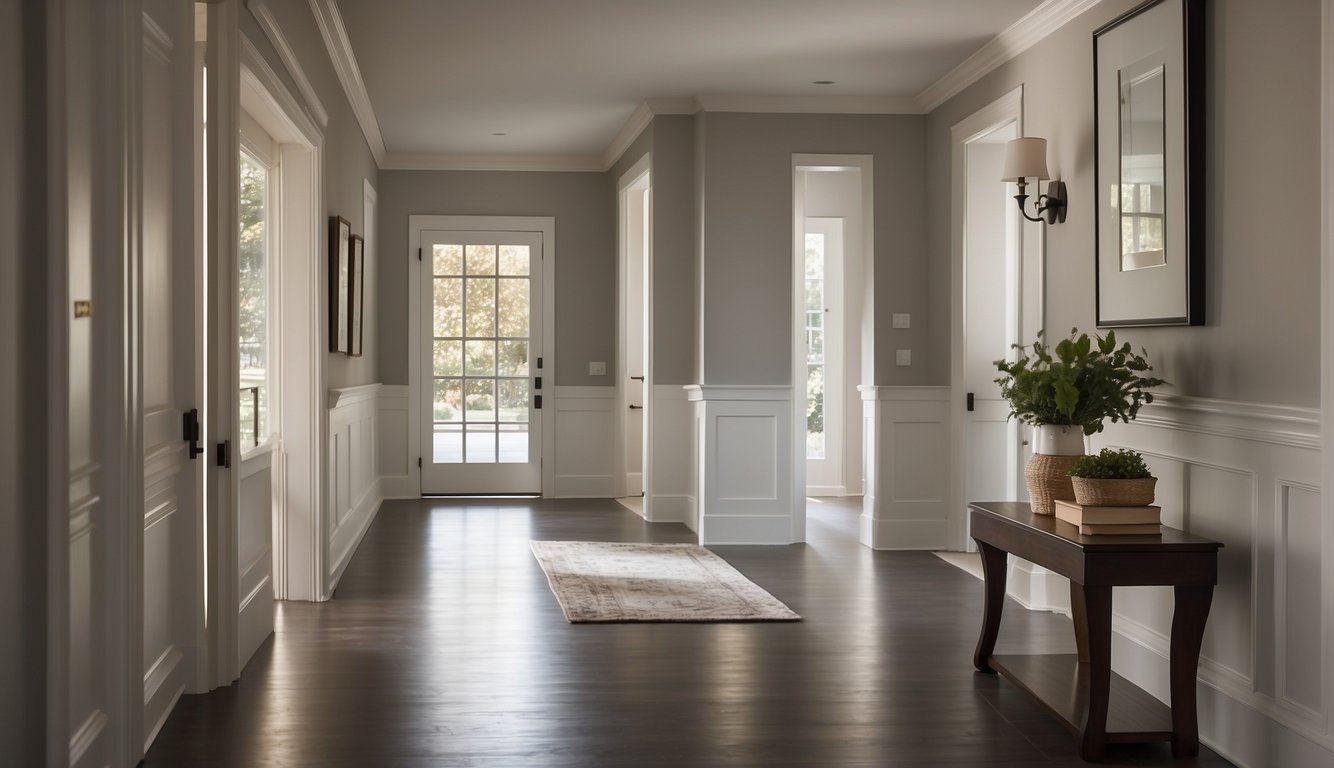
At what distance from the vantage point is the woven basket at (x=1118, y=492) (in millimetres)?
3342

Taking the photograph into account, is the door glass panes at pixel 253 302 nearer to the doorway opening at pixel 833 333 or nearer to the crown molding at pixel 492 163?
the crown molding at pixel 492 163

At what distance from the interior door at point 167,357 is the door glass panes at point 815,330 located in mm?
6440

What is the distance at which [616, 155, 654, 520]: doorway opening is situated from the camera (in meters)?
9.00

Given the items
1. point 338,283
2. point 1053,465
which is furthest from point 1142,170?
point 338,283

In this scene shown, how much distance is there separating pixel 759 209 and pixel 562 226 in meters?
2.77

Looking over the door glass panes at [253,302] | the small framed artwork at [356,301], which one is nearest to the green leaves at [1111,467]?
the door glass panes at [253,302]

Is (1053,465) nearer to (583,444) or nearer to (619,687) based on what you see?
→ (619,687)

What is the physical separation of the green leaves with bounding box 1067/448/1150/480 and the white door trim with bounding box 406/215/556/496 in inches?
247

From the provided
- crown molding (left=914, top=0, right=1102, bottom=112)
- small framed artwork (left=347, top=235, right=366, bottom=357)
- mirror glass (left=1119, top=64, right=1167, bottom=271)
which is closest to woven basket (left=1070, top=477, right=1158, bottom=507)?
Result: mirror glass (left=1119, top=64, right=1167, bottom=271)

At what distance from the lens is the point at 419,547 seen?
674 centimetres

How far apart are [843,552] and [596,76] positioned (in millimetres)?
3091

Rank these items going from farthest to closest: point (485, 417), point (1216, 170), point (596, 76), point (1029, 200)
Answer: point (485, 417) < point (596, 76) < point (1029, 200) < point (1216, 170)

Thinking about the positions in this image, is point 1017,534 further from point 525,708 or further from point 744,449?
point 744,449

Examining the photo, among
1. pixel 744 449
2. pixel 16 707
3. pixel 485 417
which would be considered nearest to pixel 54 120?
pixel 16 707
